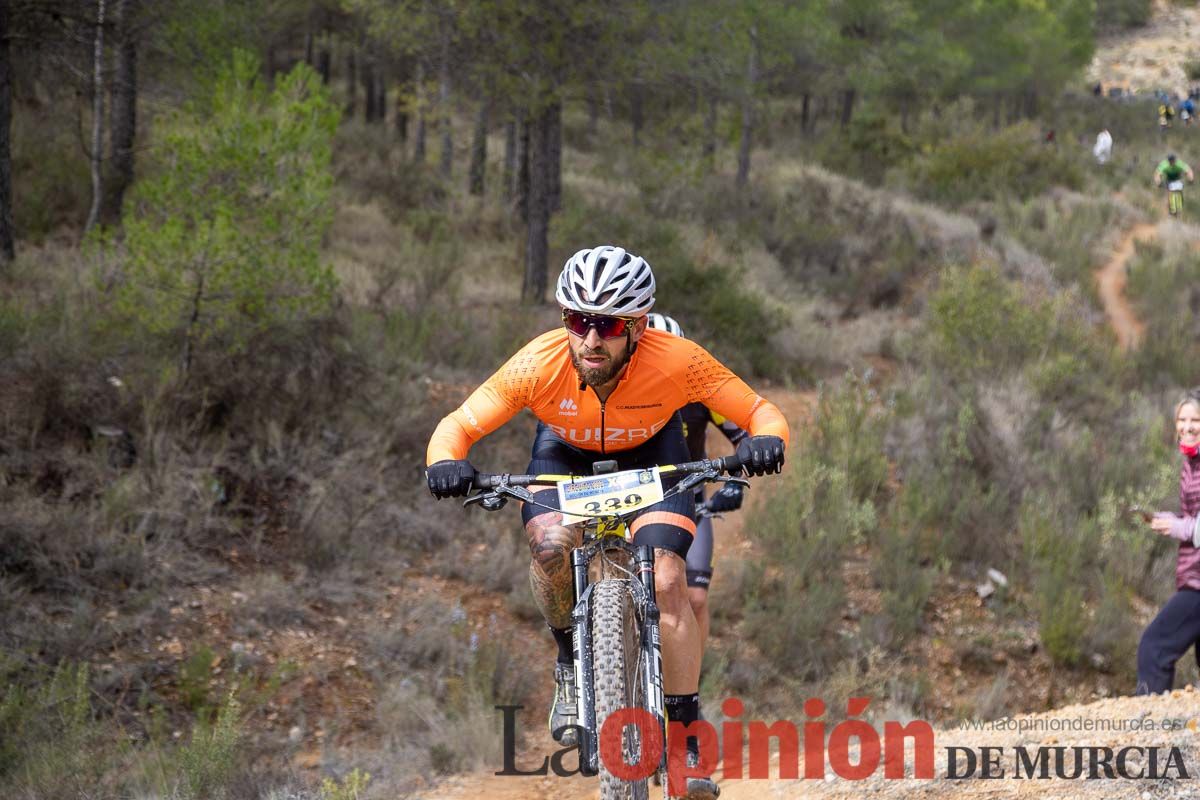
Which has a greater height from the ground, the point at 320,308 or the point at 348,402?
the point at 320,308

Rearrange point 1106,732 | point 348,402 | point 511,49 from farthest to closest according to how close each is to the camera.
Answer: point 511,49, point 348,402, point 1106,732

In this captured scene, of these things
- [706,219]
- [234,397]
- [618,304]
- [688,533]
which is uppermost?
[618,304]

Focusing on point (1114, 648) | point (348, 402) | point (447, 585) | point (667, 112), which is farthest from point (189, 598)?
point (667, 112)

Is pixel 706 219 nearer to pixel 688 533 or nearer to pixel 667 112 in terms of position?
pixel 667 112

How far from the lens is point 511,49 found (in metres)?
11.9

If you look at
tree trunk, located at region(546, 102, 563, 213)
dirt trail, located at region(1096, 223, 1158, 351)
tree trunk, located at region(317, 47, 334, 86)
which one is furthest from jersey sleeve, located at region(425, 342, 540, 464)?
tree trunk, located at region(317, 47, 334, 86)

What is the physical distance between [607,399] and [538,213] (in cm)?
934

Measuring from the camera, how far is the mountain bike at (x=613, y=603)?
11.0 ft

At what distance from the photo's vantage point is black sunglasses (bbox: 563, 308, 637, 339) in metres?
3.77

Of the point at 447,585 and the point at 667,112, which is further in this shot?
the point at 667,112

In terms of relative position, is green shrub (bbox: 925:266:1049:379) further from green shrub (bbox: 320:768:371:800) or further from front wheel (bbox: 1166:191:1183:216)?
front wheel (bbox: 1166:191:1183:216)

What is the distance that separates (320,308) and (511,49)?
5.01 m

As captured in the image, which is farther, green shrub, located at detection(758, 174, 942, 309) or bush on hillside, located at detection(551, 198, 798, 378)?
green shrub, located at detection(758, 174, 942, 309)

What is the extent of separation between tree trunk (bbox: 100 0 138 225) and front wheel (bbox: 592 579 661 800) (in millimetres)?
10846
